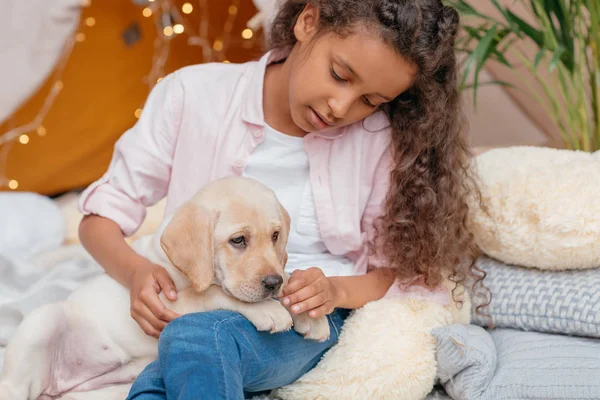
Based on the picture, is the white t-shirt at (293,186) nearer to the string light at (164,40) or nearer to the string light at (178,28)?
the string light at (164,40)

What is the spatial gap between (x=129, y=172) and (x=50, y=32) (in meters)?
1.34

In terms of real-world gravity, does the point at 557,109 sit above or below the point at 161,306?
above

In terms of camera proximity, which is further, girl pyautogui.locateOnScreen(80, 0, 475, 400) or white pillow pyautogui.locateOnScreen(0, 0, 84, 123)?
white pillow pyautogui.locateOnScreen(0, 0, 84, 123)

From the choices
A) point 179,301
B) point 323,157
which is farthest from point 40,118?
point 179,301

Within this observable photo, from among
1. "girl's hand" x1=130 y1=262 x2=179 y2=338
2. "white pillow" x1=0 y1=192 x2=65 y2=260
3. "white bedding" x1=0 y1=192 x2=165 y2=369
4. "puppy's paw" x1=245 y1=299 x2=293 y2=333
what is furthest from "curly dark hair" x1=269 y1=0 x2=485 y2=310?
"white pillow" x1=0 y1=192 x2=65 y2=260

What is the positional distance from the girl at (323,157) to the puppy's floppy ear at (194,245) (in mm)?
215

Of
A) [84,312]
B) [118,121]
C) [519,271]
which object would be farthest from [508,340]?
[118,121]

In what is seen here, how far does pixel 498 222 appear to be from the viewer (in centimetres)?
174

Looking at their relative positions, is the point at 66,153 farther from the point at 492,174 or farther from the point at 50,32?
the point at 492,174

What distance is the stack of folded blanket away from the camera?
1454 mm

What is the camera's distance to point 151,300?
1.35 metres

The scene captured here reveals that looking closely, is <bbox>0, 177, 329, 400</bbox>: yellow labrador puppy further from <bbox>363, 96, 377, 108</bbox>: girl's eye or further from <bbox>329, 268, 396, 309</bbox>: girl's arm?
<bbox>363, 96, 377, 108</bbox>: girl's eye

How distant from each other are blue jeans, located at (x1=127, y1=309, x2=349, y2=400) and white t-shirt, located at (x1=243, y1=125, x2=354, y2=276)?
24cm

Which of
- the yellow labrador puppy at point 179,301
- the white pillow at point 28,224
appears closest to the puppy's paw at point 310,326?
the yellow labrador puppy at point 179,301
